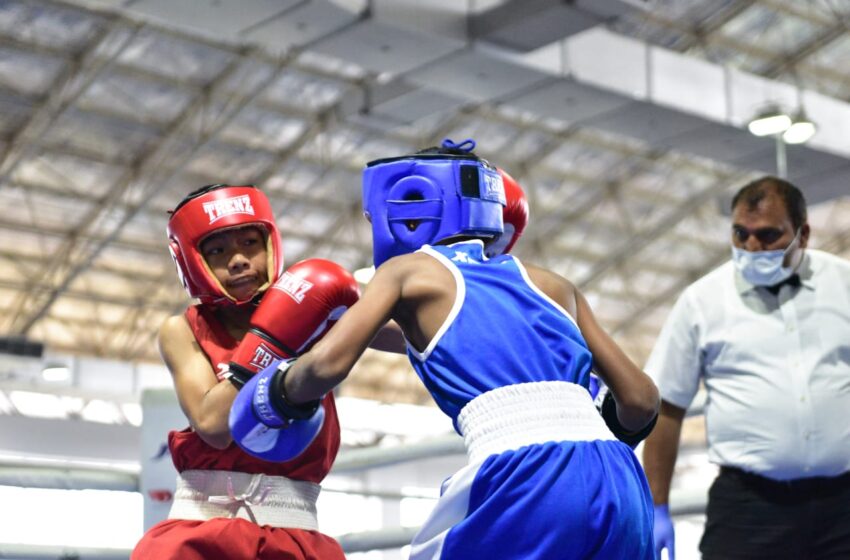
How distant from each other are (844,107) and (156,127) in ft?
23.0

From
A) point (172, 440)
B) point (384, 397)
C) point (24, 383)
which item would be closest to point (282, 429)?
point (172, 440)

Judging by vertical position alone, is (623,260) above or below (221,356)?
above

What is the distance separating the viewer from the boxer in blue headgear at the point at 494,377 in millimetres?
1755

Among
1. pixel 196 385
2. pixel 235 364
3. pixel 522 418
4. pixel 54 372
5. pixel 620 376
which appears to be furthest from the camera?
pixel 54 372

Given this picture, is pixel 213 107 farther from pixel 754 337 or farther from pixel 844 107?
pixel 754 337

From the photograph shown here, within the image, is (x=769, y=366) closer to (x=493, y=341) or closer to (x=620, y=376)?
(x=620, y=376)

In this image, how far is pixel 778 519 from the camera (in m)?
2.77

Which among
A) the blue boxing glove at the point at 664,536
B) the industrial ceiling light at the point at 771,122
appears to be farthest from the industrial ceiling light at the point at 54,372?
the blue boxing glove at the point at 664,536

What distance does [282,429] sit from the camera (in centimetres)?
195

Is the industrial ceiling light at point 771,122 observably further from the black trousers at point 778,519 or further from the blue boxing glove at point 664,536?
the blue boxing glove at point 664,536

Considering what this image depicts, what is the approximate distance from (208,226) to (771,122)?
22.9 feet

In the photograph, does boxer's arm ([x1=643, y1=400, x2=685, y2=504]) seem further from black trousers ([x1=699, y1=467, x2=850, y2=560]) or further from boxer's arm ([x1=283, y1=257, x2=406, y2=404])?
boxer's arm ([x1=283, y1=257, x2=406, y2=404])

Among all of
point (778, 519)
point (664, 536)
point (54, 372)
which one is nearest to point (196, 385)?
point (664, 536)

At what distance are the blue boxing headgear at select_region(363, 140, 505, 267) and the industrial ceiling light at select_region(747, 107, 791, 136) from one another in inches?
277
